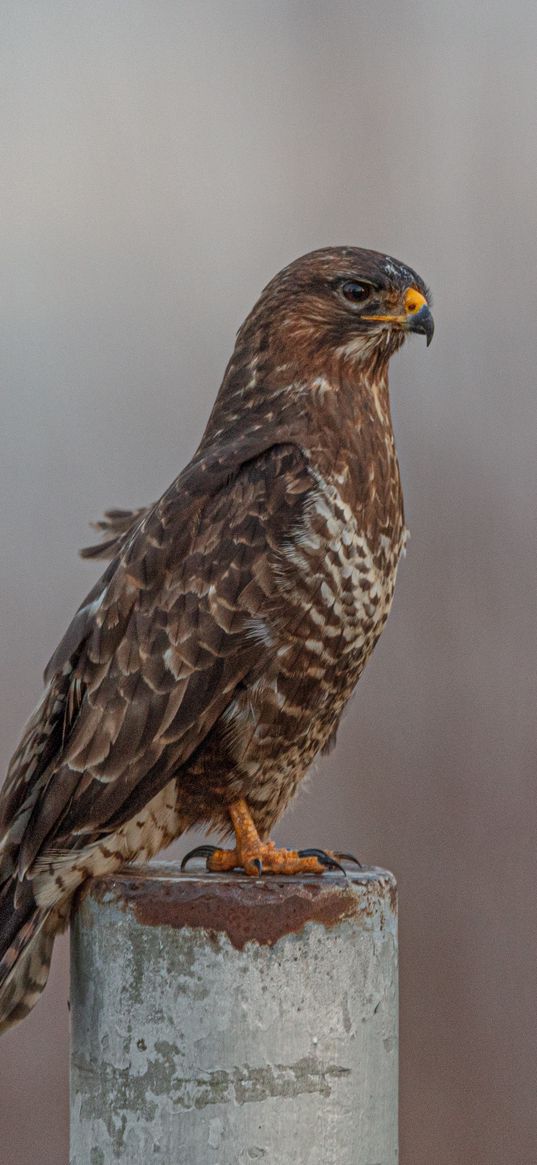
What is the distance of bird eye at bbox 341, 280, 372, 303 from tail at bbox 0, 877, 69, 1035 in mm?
1390

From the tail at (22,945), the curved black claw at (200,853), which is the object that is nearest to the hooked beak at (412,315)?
the curved black claw at (200,853)

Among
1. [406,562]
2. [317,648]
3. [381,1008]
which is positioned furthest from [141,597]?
[406,562]

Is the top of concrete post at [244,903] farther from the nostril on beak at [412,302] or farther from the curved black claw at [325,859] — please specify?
the nostril on beak at [412,302]

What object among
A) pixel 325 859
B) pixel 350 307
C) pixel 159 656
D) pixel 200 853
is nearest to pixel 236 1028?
pixel 325 859

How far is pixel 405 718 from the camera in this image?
256 inches

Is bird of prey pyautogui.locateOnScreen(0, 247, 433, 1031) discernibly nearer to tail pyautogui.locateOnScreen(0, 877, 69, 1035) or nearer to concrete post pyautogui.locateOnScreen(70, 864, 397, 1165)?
tail pyautogui.locateOnScreen(0, 877, 69, 1035)

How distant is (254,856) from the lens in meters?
3.38

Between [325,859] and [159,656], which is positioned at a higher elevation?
[159,656]

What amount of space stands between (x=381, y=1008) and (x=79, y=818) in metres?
0.68

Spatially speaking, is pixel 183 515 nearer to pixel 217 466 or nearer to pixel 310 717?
pixel 217 466

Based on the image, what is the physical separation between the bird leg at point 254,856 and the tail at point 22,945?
0.30 metres

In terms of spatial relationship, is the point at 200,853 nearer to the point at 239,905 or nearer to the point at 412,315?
the point at 239,905

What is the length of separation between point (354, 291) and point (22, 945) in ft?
4.94

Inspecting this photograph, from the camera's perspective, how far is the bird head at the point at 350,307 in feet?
12.0
